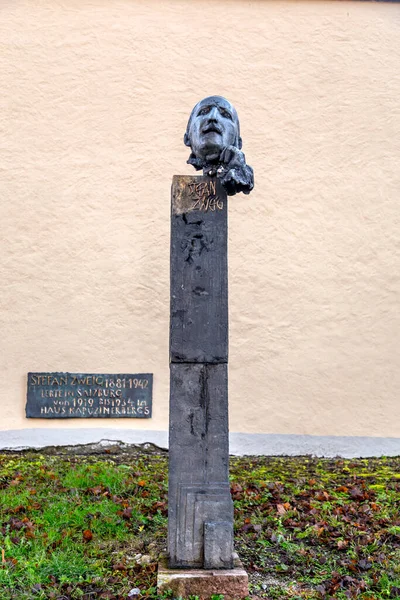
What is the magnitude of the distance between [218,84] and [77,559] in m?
4.97

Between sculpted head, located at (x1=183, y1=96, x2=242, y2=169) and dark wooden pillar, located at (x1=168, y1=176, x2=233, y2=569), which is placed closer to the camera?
dark wooden pillar, located at (x1=168, y1=176, x2=233, y2=569)

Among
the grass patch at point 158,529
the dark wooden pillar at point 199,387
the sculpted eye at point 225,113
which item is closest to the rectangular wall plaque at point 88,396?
the grass patch at point 158,529

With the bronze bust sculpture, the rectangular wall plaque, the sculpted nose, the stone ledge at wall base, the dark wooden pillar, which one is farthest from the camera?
the rectangular wall plaque

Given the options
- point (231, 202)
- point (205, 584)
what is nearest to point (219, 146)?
point (205, 584)

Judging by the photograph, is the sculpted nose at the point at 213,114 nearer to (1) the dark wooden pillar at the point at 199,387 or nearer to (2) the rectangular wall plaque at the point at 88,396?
(1) the dark wooden pillar at the point at 199,387

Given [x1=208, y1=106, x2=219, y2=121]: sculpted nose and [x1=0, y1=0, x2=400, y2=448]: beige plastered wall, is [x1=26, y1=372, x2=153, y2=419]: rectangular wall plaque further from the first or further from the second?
[x1=208, y1=106, x2=219, y2=121]: sculpted nose

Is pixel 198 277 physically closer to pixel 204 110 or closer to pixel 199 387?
pixel 199 387

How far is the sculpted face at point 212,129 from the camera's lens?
11.9ft

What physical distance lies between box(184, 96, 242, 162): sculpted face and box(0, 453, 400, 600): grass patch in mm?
2307

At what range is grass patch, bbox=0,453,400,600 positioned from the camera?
3340 mm

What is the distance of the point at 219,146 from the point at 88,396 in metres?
3.40

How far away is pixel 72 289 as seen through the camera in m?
6.40

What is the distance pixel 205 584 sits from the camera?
314 cm

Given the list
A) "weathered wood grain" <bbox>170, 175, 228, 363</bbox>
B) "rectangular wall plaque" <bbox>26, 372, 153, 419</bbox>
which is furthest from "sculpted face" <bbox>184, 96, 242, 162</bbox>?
"rectangular wall plaque" <bbox>26, 372, 153, 419</bbox>
